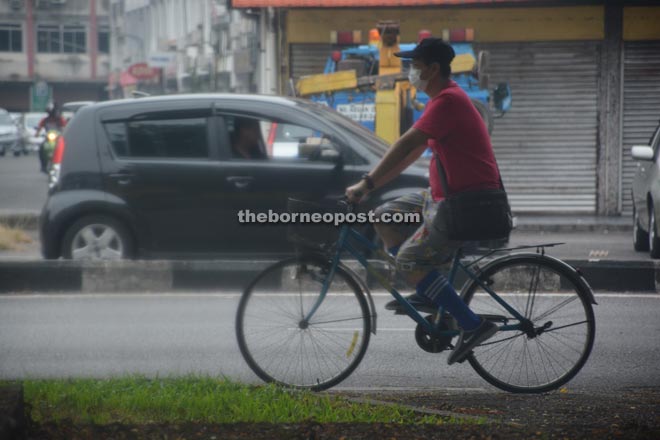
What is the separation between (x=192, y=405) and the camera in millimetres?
5305

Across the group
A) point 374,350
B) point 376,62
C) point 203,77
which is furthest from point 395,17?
point 203,77

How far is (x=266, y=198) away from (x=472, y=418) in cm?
536

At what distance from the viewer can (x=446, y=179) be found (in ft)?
19.2

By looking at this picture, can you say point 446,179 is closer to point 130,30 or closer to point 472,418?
point 472,418

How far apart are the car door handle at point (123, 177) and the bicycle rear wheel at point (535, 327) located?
494 cm

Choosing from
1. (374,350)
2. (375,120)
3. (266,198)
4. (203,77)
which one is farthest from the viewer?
(203,77)

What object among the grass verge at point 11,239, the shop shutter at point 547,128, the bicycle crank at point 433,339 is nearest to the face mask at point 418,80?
the bicycle crank at point 433,339

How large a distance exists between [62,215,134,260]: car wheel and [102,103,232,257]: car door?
0.55ft

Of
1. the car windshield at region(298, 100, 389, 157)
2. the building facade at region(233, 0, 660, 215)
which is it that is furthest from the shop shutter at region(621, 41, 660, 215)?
the car windshield at region(298, 100, 389, 157)

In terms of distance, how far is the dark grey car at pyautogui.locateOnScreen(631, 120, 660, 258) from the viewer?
12.1 metres

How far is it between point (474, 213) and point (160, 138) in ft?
16.9

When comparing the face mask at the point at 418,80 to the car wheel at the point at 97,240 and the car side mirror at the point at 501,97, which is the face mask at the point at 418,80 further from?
the car side mirror at the point at 501,97

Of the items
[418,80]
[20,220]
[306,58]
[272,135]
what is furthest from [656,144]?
[20,220]

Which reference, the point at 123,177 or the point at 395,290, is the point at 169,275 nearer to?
the point at 123,177
